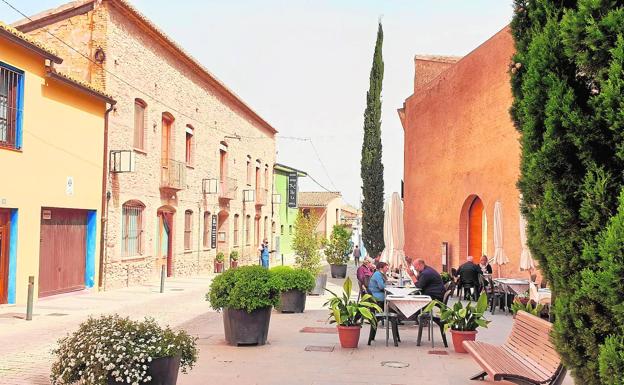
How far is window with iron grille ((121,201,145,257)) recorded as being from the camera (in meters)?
19.8

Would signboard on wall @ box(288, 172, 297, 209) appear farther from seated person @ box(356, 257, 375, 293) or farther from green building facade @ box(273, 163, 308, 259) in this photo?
seated person @ box(356, 257, 375, 293)

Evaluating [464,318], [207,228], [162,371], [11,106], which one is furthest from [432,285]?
[207,228]

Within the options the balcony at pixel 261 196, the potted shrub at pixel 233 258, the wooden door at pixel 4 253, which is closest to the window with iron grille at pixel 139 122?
the wooden door at pixel 4 253

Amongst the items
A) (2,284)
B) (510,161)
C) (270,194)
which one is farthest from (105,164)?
(270,194)

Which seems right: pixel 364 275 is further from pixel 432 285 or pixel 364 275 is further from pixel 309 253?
pixel 309 253

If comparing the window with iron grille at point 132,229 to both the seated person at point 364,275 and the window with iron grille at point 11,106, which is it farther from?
the seated person at point 364,275

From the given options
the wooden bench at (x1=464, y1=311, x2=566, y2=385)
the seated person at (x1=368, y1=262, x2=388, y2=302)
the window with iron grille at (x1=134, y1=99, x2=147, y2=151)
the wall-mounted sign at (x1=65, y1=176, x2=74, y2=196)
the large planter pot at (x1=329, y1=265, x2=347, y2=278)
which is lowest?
the large planter pot at (x1=329, y1=265, x2=347, y2=278)

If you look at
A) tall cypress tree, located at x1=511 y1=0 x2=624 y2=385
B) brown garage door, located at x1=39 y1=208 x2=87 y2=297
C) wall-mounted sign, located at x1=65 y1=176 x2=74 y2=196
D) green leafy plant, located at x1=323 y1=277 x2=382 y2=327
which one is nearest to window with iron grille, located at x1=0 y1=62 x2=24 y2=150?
brown garage door, located at x1=39 y1=208 x2=87 y2=297

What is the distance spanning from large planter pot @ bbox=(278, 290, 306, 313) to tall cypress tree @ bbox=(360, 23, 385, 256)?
1465 centimetres

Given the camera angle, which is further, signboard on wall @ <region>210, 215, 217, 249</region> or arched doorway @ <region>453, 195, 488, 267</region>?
signboard on wall @ <region>210, 215, 217, 249</region>

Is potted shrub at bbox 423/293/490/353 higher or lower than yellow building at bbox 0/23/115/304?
lower

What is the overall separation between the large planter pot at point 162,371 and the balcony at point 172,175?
56.9 feet

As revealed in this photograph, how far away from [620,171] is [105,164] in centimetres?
1648

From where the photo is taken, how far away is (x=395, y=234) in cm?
1670
